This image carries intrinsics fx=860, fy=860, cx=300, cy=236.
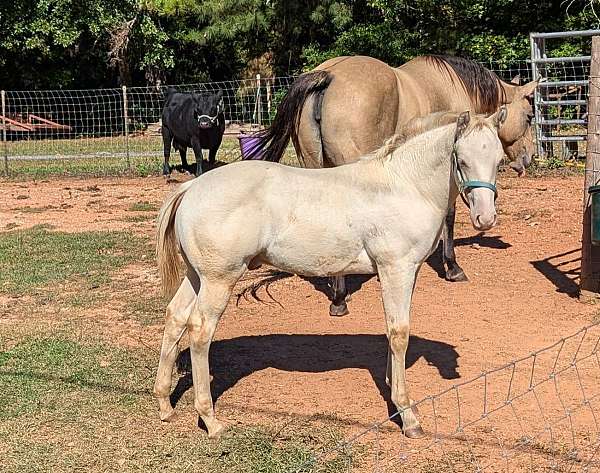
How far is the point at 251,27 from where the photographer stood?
84.2 feet

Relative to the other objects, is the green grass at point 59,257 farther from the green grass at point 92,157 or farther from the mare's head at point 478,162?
the green grass at point 92,157

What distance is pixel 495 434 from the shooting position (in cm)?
441

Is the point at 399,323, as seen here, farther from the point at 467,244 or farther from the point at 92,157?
the point at 92,157

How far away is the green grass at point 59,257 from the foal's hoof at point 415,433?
13.5 ft

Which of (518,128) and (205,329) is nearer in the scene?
(205,329)

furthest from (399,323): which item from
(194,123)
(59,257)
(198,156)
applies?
(194,123)

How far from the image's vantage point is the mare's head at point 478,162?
428cm

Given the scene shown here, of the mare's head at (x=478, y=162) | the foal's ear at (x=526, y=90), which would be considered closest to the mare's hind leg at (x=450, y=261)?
the foal's ear at (x=526, y=90)

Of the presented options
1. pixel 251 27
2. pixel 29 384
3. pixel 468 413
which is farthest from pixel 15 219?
pixel 251 27

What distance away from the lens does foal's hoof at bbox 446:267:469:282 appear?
773cm

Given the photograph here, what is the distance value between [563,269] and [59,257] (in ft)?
16.6

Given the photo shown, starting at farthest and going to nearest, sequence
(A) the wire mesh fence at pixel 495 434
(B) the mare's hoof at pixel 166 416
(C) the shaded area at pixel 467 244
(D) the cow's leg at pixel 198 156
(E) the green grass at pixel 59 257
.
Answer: (D) the cow's leg at pixel 198 156 → (C) the shaded area at pixel 467 244 → (E) the green grass at pixel 59 257 → (B) the mare's hoof at pixel 166 416 → (A) the wire mesh fence at pixel 495 434

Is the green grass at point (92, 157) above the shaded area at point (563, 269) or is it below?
above

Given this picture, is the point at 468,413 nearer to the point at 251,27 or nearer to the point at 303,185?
the point at 303,185
